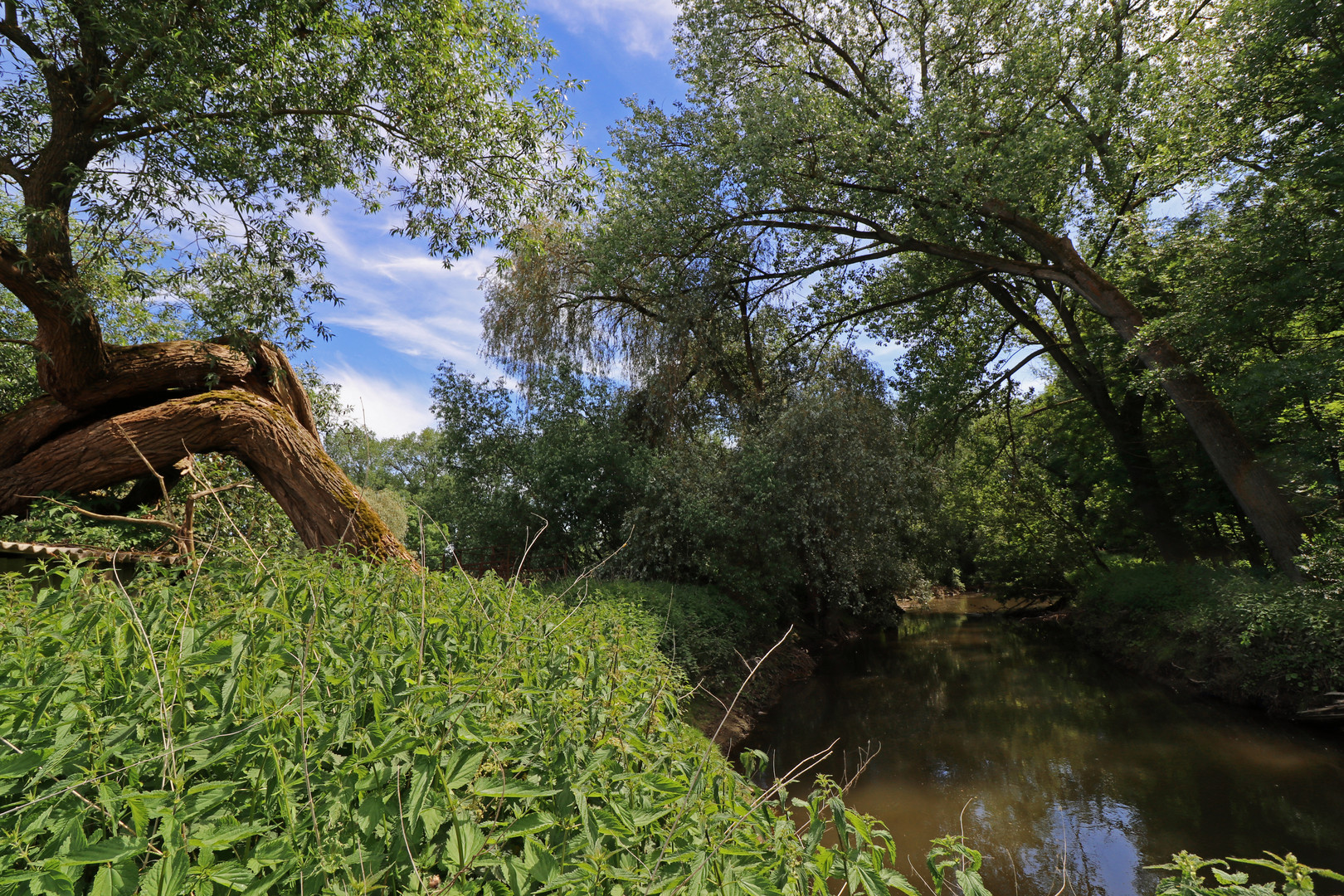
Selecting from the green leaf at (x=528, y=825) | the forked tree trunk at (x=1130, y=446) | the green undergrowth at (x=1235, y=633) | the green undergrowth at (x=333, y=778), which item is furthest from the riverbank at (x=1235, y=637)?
the green leaf at (x=528, y=825)

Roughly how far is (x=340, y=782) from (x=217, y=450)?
7.98 metres

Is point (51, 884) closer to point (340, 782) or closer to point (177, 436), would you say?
point (340, 782)

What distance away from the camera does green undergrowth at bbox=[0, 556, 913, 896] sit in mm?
1399

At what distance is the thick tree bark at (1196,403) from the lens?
10.7 metres

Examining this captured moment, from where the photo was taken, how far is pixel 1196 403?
11602 millimetres

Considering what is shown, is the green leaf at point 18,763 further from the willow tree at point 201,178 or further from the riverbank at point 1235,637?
the riverbank at point 1235,637

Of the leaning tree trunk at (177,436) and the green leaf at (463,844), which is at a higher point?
the leaning tree trunk at (177,436)

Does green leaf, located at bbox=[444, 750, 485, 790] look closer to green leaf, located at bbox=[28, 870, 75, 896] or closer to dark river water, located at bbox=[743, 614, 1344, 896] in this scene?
green leaf, located at bbox=[28, 870, 75, 896]

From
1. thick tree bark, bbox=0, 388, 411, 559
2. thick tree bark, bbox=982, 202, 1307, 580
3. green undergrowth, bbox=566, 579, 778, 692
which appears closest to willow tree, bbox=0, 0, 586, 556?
thick tree bark, bbox=0, 388, 411, 559

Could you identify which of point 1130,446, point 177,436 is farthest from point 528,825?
point 1130,446

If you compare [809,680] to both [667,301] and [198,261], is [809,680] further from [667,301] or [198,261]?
[198,261]

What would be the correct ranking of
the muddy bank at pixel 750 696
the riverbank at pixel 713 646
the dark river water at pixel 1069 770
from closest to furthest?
the dark river water at pixel 1069 770
the riverbank at pixel 713 646
the muddy bank at pixel 750 696

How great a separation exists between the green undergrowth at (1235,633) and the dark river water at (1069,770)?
553 mm

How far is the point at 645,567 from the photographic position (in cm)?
1285
